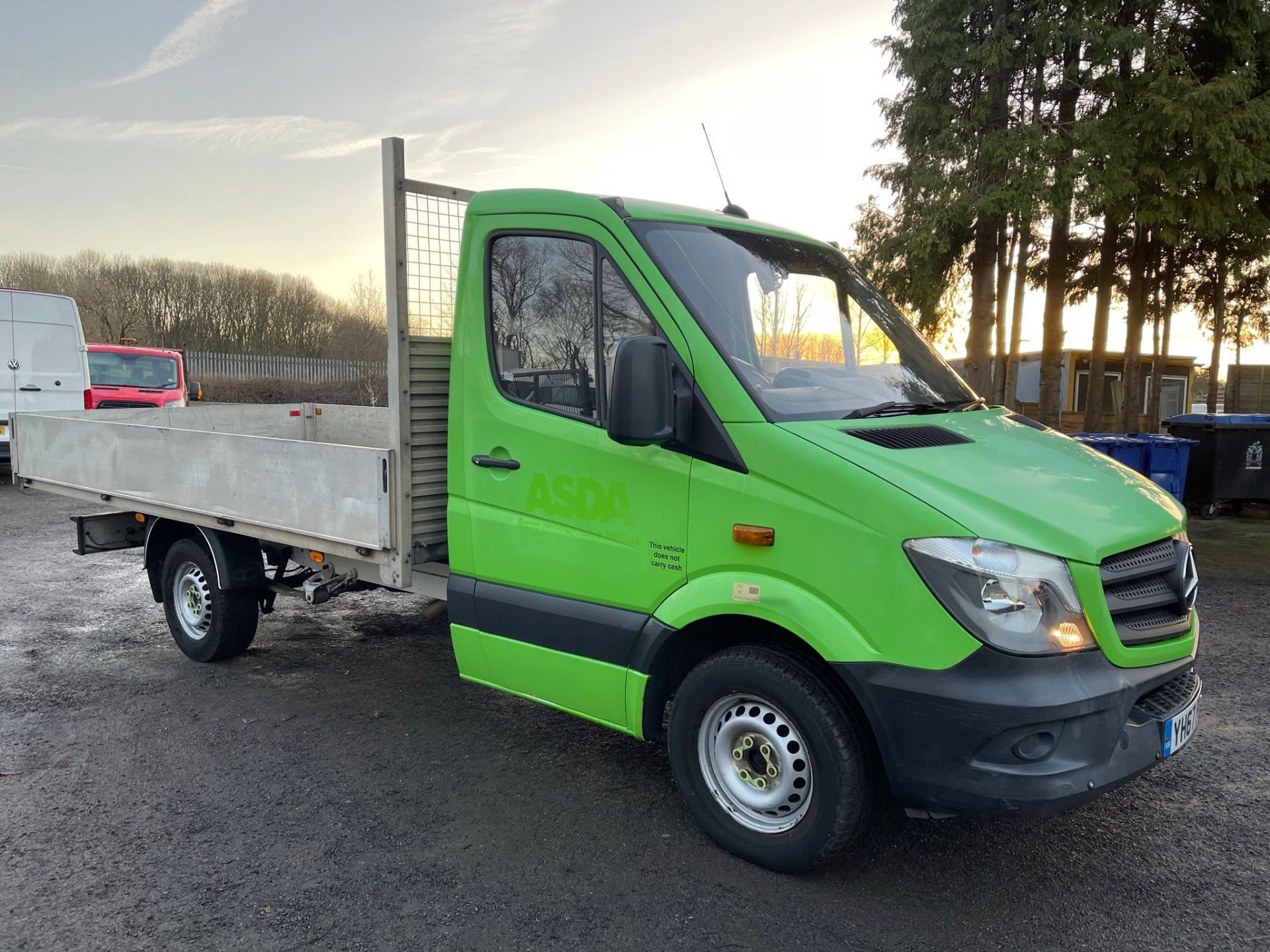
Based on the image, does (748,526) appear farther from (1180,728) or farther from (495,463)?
(1180,728)

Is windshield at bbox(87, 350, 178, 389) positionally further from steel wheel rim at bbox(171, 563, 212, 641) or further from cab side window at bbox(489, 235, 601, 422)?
cab side window at bbox(489, 235, 601, 422)

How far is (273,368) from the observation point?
124 feet

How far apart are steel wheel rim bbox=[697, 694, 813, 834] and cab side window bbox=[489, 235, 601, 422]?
1.29m

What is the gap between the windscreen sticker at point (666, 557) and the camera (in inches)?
140

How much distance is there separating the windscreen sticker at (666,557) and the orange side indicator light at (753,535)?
25cm

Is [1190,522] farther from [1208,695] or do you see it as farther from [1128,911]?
[1128,911]

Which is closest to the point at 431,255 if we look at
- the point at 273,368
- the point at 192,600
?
the point at 192,600

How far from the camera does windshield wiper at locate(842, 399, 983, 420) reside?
3.68m

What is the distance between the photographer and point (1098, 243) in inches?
763

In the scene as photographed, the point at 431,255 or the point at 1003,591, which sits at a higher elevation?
the point at 431,255

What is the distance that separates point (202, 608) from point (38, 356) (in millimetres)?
10142

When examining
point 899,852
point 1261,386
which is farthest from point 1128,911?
point 1261,386

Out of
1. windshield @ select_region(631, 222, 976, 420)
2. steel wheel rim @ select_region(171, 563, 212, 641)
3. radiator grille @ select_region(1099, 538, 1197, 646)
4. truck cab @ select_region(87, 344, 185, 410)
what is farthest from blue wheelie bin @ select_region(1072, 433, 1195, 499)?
truck cab @ select_region(87, 344, 185, 410)

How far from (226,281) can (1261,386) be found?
138ft
